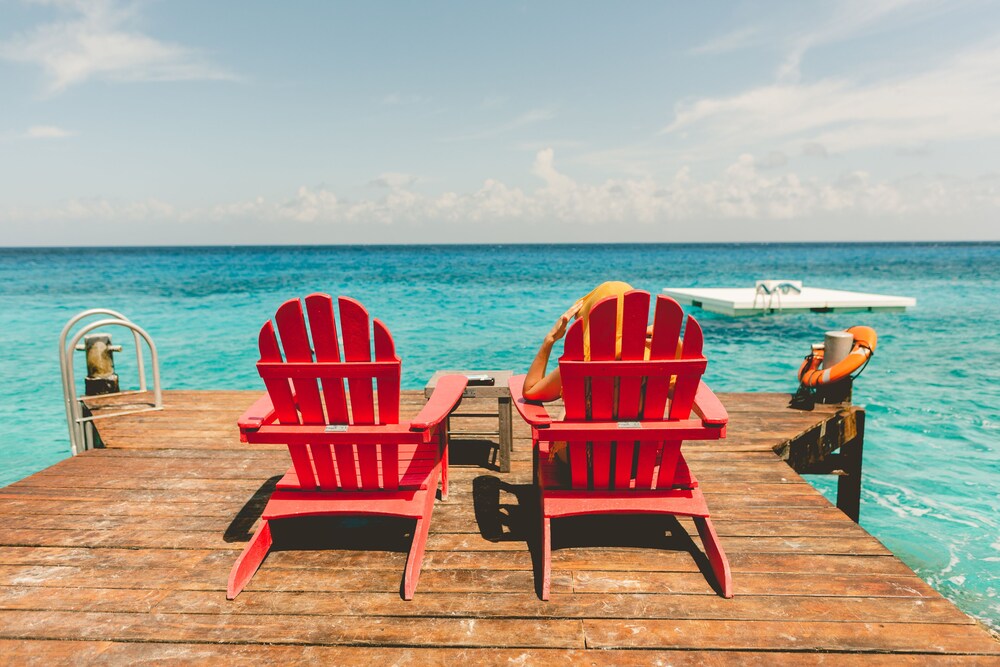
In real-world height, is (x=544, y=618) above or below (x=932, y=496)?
above

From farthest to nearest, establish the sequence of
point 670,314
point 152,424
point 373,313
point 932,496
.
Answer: point 373,313, point 932,496, point 152,424, point 670,314

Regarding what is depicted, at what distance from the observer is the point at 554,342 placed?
107 inches

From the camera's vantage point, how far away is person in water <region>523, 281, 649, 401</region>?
254 cm

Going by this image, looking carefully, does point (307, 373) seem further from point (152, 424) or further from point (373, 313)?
point (373, 313)

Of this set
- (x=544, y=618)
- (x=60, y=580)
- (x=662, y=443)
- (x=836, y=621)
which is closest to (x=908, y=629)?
(x=836, y=621)

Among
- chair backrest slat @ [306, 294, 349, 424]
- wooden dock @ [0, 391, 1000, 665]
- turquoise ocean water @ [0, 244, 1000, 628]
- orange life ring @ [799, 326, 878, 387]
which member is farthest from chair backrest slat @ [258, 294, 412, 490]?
turquoise ocean water @ [0, 244, 1000, 628]

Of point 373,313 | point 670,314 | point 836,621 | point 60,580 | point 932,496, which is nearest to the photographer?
point 836,621

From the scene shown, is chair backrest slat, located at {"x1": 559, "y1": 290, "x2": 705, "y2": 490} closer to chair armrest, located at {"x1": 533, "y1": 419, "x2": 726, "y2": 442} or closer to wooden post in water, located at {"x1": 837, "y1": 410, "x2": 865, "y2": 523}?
chair armrest, located at {"x1": 533, "y1": 419, "x2": 726, "y2": 442}

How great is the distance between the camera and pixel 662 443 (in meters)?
2.63

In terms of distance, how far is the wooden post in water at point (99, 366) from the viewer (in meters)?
5.72

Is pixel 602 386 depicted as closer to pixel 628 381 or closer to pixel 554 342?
pixel 628 381

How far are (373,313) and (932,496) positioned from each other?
19092 mm

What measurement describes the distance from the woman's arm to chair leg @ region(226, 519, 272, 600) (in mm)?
1447

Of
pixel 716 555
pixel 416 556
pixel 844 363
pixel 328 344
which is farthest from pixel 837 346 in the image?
pixel 328 344
